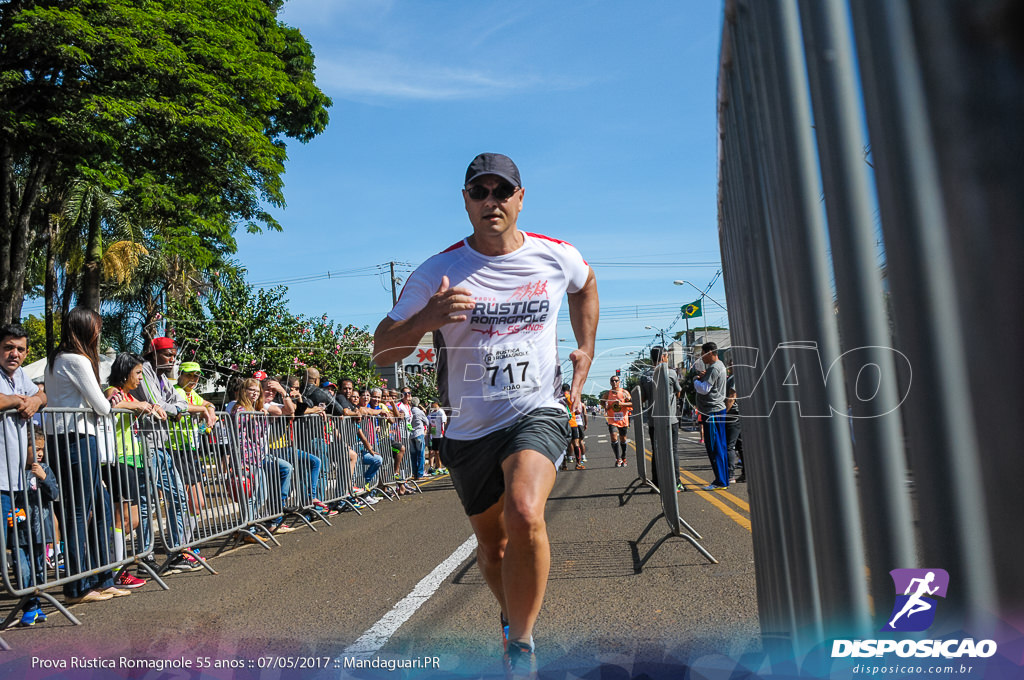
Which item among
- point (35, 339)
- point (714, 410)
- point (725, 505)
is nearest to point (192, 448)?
point (725, 505)

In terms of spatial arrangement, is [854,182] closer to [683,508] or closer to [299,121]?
[683,508]

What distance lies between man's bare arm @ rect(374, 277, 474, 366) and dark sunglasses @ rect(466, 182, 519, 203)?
54 cm

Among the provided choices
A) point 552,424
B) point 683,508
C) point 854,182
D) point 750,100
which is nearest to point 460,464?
point 552,424

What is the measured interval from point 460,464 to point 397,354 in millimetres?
558

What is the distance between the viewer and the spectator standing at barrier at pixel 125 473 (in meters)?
6.41

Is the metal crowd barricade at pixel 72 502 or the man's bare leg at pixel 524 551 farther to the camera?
the metal crowd barricade at pixel 72 502

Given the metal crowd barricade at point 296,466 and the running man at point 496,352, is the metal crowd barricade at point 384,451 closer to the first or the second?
the metal crowd barricade at point 296,466

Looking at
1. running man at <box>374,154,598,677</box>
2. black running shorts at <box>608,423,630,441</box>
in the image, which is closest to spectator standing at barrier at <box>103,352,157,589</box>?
running man at <box>374,154,598,677</box>

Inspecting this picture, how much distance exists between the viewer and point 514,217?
3984mm

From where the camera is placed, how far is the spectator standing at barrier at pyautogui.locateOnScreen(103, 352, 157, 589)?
6.41 meters

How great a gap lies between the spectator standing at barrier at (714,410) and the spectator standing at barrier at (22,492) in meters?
8.29

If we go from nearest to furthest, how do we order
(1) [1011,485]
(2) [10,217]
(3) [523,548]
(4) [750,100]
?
1. (1) [1011,485]
2. (4) [750,100]
3. (3) [523,548]
4. (2) [10,217]

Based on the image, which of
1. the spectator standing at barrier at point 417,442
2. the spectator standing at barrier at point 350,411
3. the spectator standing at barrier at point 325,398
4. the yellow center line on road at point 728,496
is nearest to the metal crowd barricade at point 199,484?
the spectator standing at barrier at point 325,398

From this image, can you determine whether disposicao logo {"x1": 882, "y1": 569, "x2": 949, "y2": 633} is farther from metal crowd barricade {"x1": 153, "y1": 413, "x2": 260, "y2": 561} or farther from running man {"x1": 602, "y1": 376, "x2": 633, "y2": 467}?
running man {"x1": 602, "y1": 376, "x2": 633, "y2": 467}
